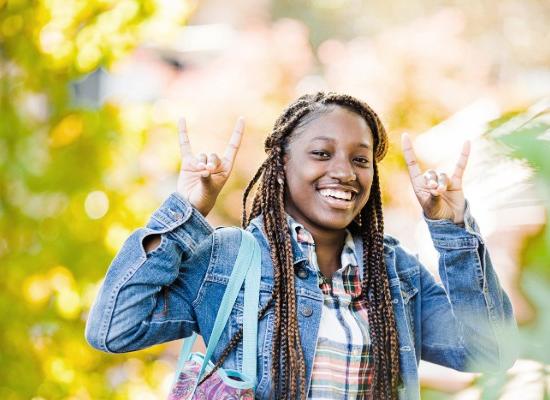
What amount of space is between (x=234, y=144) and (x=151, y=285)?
1.36 feet

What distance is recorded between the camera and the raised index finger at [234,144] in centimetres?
194

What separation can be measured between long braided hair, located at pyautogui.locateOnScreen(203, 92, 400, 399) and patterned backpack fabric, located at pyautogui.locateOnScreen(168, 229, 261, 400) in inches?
1.2

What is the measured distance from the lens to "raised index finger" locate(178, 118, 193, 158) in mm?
1924

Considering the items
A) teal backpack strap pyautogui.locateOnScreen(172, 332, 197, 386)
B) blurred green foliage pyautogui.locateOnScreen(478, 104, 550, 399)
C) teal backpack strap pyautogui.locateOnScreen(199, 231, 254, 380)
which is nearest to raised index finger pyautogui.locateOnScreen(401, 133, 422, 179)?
teal backpack strap pyautogui.locateOnScreen(199, 231, 254, 380)

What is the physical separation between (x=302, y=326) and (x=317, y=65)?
6458 mm

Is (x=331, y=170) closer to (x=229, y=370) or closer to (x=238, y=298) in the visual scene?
(x=238, y=298)

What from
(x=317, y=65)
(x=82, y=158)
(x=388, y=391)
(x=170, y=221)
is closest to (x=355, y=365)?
(x=388, y=391)

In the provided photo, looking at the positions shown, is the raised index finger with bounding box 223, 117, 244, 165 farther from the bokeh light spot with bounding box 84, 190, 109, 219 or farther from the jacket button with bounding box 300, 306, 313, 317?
the bokeh light spot with bounding box 84, 190, 109, 219

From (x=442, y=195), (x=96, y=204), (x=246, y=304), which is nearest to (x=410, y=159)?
(x=442, y=195)

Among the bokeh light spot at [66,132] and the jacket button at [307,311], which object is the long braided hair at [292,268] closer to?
the jacket button at [307,311]

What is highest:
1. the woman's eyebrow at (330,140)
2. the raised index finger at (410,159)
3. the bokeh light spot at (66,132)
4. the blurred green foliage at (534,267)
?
the bokeh light spot at (66,132)

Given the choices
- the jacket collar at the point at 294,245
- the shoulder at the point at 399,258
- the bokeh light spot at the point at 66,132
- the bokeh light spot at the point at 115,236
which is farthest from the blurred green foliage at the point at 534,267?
the bokeh light spot at the point at 66,132

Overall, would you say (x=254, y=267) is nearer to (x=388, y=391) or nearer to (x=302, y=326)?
(x=302, y=326)

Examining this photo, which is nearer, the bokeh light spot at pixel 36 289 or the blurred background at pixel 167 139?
the blurred background at pixel 167 139
